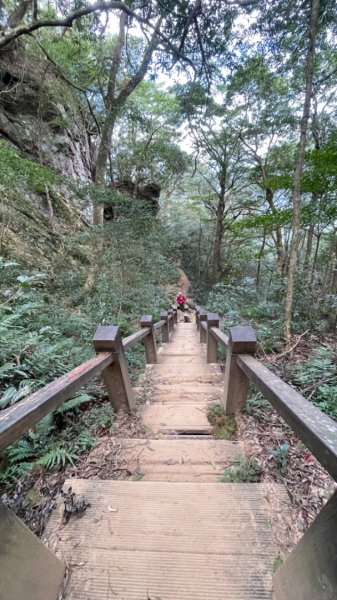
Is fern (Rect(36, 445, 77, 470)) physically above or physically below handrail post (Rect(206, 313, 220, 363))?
below

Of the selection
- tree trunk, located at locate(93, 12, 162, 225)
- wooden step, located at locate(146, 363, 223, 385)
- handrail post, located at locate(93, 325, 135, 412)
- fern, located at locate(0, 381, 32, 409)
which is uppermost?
tree trunk, located at locate(93, 12, 162, 225)

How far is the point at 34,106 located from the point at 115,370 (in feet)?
36.7

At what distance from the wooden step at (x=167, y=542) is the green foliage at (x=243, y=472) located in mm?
131

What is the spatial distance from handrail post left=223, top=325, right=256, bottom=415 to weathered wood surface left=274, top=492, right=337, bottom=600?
110 cm

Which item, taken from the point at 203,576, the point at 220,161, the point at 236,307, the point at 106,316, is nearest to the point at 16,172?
the point at 106,316

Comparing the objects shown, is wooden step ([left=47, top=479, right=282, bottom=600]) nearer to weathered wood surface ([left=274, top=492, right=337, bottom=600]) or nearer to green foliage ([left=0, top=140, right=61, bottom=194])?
weathered wood surface ([left=274, top=492, right=337, bottom=600])

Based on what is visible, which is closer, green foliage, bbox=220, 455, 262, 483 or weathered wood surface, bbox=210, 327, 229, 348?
green foliage, bbox=220, 455, 262, 483

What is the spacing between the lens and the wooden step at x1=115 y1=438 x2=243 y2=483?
1.64m

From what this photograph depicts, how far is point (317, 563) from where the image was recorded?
0.76 meters

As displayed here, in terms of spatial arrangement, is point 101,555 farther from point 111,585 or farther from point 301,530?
point 301,530

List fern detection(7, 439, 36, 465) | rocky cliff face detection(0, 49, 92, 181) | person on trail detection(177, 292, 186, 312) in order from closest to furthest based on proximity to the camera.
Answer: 1. fern detection(7, 439, 36, 465)
2. rocky cliff face detection(0, 49, 92, 181)
3. person on trail detection(177, 292, 186, 312)

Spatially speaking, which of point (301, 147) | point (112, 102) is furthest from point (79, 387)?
point (112, 102)

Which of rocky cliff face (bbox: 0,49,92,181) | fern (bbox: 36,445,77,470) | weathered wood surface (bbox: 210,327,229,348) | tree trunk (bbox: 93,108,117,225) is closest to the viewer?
fern (bbox: 36,445,77,470)

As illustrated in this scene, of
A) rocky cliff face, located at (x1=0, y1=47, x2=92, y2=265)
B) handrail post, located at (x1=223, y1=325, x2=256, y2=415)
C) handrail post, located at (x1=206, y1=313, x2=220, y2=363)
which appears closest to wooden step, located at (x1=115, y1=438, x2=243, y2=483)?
handrail post, located at (x1=223, y1=325, x2=256, y2=415)
